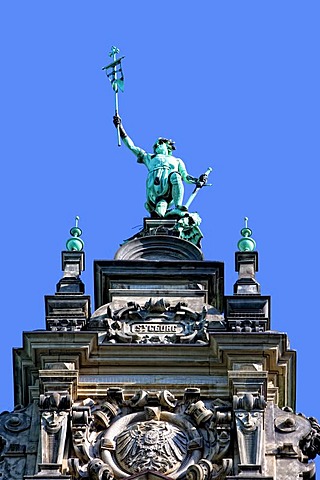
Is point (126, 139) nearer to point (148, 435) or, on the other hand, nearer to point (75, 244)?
point (75, 244)

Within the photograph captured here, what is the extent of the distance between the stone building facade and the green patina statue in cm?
338

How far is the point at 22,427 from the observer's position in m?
35.2

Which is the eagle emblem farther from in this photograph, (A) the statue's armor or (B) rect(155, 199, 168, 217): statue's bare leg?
(A) the statue's armor

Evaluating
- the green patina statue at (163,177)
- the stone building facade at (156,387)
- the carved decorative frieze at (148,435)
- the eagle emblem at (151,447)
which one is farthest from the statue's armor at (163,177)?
the eagle emblem at (151,447)

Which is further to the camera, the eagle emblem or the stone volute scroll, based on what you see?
the eagle emblem

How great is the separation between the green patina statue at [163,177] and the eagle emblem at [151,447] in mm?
7254

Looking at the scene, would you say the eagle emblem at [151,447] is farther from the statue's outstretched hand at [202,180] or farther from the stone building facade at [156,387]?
the statue's outstretched hand at [202,180]

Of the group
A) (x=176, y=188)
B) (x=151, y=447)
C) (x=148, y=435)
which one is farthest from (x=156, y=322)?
(x=176, y=188)

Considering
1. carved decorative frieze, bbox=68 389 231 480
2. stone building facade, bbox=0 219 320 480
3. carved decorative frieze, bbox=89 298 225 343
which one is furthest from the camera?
carved decorative frieze, bbox=89 298 225 343

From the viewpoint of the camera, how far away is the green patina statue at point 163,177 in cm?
4156

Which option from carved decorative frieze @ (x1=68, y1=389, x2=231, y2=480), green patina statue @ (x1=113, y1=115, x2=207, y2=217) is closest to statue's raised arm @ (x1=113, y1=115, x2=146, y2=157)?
green patina statue @ (x1=113, y1=115, x2=207, y2=217)

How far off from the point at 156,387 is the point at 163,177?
24.5ft

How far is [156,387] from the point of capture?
117 feet

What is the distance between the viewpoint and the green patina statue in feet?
136
